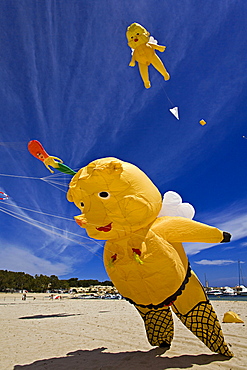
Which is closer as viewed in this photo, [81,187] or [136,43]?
[81,187]

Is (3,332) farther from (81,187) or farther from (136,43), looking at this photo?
(136,43)

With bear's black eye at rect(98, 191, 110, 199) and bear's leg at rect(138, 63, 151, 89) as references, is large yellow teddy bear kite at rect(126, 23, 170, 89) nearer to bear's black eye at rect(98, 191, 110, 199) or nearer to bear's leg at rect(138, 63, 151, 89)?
bear's leg at rect(138, 63, 151, 89)

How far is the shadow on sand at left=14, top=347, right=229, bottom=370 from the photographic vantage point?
507 centimetres

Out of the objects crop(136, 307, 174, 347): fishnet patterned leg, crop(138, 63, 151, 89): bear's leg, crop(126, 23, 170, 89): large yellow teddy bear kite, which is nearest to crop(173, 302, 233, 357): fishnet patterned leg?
crop(136, 307, 174, 347): fishnet patterned leg

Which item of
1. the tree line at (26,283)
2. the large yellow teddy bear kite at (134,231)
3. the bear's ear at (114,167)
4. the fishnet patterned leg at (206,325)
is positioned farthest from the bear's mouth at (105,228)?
the tree line at (26,283)

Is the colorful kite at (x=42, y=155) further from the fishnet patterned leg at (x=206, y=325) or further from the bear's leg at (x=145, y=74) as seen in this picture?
the fishnet patterned leg at (x=206, y=325)

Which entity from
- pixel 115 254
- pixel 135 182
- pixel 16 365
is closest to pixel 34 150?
pixel 135 182

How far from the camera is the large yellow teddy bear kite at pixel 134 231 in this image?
13.6 ft

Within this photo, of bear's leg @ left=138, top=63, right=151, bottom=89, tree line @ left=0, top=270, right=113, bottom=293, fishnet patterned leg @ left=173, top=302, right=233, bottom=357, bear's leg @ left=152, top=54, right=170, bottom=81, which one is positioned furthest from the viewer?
tree line @ left=0, top=270, right=113, bottom=293

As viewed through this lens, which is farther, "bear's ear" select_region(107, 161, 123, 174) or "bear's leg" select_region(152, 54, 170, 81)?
"bear's leg" select_region(152, 54, 170, 81)

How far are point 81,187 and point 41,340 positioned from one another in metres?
6.35

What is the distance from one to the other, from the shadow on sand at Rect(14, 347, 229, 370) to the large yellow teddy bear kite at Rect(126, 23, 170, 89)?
642cm

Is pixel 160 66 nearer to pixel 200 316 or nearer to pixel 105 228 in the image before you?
pixel 105 228

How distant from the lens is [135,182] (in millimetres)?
4316
